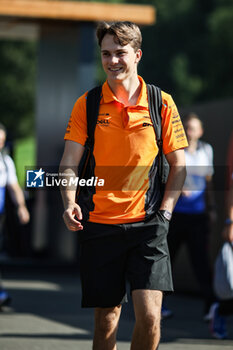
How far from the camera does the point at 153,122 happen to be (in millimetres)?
4605

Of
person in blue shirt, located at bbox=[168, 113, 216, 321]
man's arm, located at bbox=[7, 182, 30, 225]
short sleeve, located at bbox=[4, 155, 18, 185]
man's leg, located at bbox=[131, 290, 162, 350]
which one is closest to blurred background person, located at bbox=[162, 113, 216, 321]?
person in blue shirt, located at bbox=[168, 113, 216, 321]

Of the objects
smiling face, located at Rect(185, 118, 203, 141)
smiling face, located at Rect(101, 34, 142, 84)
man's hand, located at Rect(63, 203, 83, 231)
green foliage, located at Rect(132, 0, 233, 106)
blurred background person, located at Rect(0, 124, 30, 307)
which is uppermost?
green foliage, located at Rect(132, 0, 233, 106)

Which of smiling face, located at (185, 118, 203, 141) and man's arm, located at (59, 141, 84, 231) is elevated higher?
smiling face, located at (185, 118, 203, 141)

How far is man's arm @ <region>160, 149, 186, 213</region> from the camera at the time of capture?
15.1 ft

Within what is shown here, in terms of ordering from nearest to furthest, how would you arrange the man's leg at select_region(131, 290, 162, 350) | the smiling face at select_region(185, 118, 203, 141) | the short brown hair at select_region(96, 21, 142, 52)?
the man's leg at select_region(131, 290, 162, 350), the short brown hair at select_region(96, 21, 142, 52), the smiling face at select_region(185, 118, 203, 141)

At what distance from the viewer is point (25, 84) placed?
60469 mm

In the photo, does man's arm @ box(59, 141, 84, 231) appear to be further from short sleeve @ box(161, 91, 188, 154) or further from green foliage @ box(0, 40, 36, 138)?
green foliage @ box(0, 40, 36, 138)

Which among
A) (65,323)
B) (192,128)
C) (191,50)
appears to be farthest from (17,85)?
(65,323)

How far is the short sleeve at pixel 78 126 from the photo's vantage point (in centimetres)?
462

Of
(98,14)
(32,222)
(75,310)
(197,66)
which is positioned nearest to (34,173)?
(75,310)

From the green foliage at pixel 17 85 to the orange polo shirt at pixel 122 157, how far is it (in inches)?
2190

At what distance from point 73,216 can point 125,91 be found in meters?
0.79

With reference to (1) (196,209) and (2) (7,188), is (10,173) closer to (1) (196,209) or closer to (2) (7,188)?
(2) (7,188)

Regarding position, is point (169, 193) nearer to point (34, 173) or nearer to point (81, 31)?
point (34, 173)
